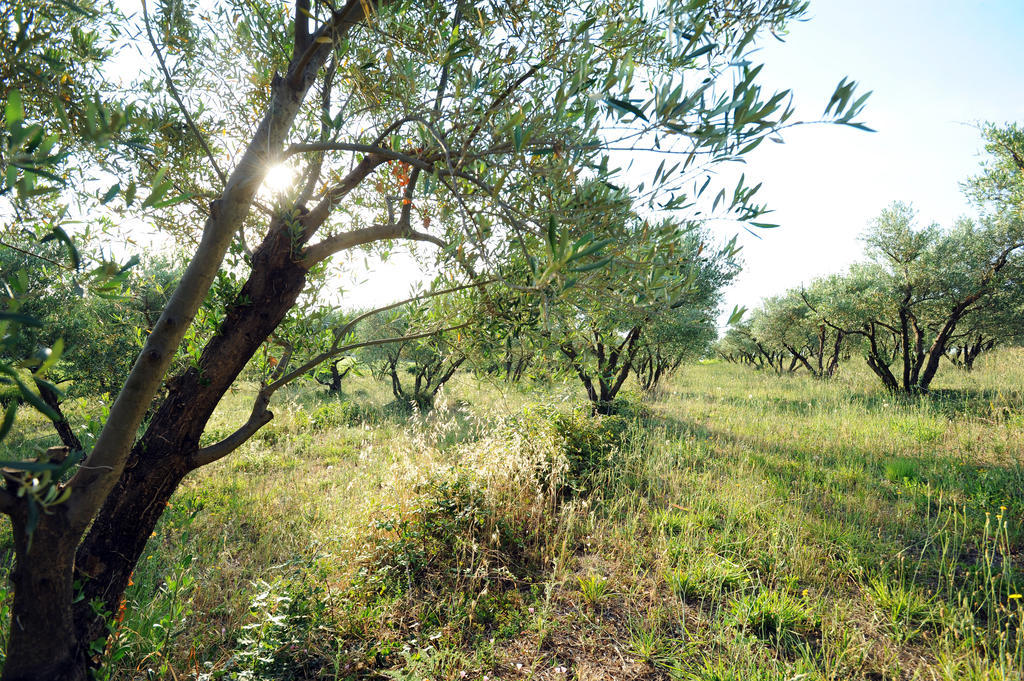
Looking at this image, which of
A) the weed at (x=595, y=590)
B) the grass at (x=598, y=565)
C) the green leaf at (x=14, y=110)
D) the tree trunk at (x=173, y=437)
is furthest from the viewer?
the weed at (x=595, y=590)

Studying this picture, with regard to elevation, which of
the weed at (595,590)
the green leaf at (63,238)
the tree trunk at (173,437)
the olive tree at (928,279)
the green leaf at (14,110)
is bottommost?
the weed at (595,590)

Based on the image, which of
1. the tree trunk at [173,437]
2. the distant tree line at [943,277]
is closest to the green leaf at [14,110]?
the tree trunk at [173,437]

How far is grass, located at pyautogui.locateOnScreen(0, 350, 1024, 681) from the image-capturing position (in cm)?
385

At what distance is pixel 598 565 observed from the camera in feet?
17.4

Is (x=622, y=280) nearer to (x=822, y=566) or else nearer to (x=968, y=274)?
(x=822, y=566)

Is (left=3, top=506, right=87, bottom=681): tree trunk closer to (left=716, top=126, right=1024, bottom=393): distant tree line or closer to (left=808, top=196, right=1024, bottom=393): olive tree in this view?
(left=716, top=126, right=1024, bottom=393): distant tree line

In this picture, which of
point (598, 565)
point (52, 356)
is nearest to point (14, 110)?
point (52, 356)

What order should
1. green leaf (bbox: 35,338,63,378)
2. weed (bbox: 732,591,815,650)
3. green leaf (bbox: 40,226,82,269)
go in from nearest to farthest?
green leaf (bbox: 35,338,63,378)
green leaf (bbox: 40,226,82,269)
weed (bbox: 732,591,815,650)

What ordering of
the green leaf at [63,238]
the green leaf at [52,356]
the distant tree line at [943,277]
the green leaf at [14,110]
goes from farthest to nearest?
the distant tree line at [943,277] < the green leaf at [63,238] < the green leaf at [14,110] < the green leaf at [52,356]

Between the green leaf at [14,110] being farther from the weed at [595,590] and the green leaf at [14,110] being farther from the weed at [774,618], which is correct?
the weed at [774,618]

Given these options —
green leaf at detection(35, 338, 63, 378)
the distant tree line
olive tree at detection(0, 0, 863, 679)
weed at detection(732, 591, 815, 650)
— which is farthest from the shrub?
the distant tree line

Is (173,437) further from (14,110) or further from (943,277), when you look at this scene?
(943,277)

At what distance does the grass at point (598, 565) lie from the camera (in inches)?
151

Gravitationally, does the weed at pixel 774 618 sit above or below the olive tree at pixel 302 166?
below
